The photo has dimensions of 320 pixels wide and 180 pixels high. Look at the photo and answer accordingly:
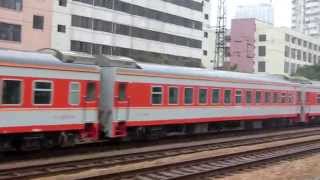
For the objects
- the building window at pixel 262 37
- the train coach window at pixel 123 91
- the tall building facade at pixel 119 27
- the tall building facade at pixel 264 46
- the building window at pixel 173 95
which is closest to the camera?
the train coach window at pixel 123 91

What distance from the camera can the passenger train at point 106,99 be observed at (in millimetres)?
16819

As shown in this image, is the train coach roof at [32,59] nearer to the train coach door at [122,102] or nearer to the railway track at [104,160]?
the train coach door at [122,102]

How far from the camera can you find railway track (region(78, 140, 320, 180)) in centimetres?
1420

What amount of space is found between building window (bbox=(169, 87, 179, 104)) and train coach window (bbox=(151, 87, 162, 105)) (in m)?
0.73

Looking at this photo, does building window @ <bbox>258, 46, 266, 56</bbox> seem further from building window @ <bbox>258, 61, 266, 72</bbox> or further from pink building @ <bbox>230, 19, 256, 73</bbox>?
pink building @ <bbox>230, 19, 256, 73</bbox>

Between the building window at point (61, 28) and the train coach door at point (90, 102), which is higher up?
the building window at point (61, 28)

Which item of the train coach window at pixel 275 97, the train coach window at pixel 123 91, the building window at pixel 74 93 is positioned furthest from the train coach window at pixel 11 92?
the train coach window at pixel 275 97

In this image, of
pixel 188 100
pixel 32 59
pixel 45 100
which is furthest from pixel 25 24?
pixel 32 59

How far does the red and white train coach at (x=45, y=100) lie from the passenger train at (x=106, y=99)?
0.03 meters

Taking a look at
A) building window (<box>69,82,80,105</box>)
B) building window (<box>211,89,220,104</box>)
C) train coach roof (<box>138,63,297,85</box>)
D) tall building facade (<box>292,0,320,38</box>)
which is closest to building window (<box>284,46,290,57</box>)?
tall building facade (<box>292,0,320,38</box>)

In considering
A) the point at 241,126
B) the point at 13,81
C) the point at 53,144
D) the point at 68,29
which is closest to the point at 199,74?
the point at 241,126

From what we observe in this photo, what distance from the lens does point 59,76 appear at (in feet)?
59.0

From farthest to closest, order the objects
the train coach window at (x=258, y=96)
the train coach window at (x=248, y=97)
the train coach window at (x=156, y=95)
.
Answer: the train coach window at (x=258, y=96)
the train coach window at (x=248, y=97)
the train coach window at (x=156, y=95)

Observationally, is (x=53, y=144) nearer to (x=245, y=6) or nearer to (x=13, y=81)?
(x=13, y=81)
